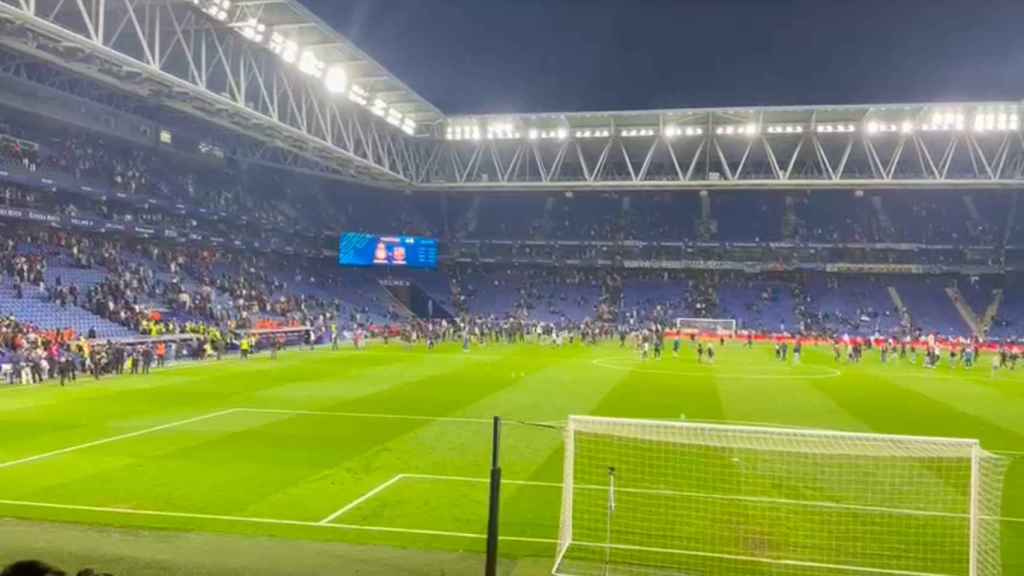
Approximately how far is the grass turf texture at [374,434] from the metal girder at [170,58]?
459 inches

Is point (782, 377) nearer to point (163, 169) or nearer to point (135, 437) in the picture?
point (135, 437)

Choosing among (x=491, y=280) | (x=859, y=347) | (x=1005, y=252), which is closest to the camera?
(x=859, y=347)

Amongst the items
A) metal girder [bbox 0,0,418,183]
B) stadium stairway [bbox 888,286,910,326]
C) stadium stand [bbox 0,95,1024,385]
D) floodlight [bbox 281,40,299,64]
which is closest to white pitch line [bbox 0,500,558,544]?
metal girder [bbox 0,0,418,183]

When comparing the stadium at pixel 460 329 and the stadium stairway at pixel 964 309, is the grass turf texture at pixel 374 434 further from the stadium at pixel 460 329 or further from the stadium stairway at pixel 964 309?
the stadium stairway at pixel 964 309

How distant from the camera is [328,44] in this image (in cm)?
3628

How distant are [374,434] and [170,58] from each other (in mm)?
31131

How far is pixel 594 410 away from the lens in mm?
22469

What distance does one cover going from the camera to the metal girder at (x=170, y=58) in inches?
1021

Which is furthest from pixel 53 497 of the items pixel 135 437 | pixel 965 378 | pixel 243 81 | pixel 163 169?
pixel 163 169

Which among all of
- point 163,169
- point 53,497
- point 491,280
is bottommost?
point 53,497

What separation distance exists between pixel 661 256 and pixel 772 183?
1859cm

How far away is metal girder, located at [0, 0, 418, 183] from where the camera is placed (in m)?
25.9

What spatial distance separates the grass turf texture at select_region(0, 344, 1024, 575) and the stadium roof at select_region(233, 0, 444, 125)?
49.8 ft

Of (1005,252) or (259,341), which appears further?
(1005,252)
